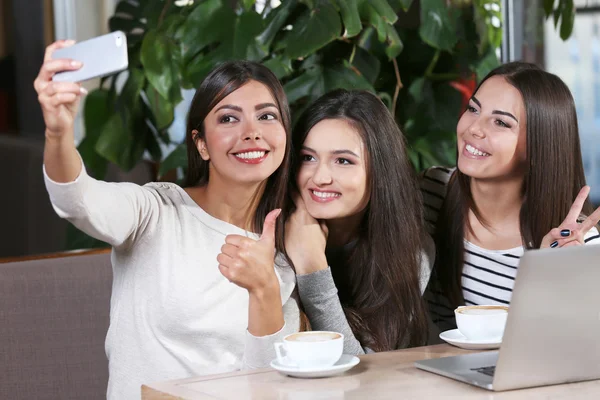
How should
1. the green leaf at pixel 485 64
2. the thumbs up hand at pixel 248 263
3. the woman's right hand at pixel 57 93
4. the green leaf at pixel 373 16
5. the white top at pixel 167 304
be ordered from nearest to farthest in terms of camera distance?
the woman's right hand at pixel 57 93, the thumbs up hand at pixel 248 263, the white top at pixel 167 304, the green leaf at pixel 373 16, the green leaf at pixel 485 64

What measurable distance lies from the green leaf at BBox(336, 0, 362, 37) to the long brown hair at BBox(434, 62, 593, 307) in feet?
1.15

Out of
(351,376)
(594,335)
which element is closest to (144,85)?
(351,376)

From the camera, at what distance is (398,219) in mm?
1866

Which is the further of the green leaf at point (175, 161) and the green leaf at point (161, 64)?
the green leaf at point (175, 161)

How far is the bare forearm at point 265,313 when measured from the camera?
1485 mm

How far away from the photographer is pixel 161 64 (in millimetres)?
2236

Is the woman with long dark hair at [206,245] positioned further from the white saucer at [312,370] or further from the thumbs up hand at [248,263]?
the white saucer at [312,370]

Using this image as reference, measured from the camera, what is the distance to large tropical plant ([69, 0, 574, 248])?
2.24m

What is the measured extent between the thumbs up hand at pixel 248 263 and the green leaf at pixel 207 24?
3.02 ft

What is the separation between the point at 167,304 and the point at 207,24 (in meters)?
0.86

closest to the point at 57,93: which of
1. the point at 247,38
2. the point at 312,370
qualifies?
the point at 312,370

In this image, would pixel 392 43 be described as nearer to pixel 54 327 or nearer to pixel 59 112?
pixel 54 327

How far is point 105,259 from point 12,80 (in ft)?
3.97

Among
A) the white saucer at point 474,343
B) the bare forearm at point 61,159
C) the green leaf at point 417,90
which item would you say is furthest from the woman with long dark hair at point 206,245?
the green leaf at point 417,90
